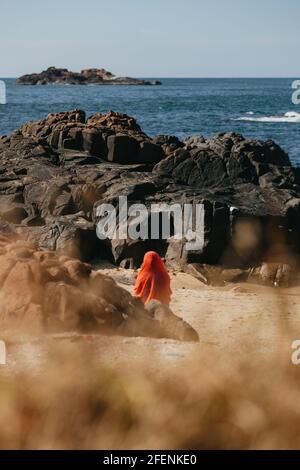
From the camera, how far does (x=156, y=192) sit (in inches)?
773

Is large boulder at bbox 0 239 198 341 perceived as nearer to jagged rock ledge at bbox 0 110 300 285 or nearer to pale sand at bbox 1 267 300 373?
pale sand at bbox 1 267 300 373

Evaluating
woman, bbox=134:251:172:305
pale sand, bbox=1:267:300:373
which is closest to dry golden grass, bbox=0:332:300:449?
pale sand, bbox=1:267:300:373

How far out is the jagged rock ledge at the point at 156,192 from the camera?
17500 millimetres

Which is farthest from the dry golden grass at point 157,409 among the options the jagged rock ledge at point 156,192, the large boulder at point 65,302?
the jagged rock ledge at point 156,192

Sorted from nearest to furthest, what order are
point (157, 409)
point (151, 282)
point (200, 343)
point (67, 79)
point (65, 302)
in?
1. point (157, 409)
2. point (200, 343)
3. point (65, 302)
4. point (151, 282)
5. point (67, 79)

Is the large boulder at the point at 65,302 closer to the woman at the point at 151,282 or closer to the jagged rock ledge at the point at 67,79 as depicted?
the woman at the point at 151,282

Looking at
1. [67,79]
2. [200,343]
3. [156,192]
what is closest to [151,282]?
[200,343]

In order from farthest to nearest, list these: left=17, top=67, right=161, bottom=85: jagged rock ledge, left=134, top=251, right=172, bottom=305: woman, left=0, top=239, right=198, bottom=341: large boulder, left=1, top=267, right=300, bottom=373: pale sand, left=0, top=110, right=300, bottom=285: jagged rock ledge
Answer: left=17, top=67, right=161, bottom=85: jagged rock ledge
left=0, top=110, right=300, bottom=285: jagged rock ledge
left=134, top=251, right=172, bottom=305: woman
left=0, top=239, right=198, bottom=341: large boulder
left=1, top=267, right=300, bottom=373: pale sand

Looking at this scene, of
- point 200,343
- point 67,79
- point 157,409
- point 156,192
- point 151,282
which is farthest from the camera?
point 67,79

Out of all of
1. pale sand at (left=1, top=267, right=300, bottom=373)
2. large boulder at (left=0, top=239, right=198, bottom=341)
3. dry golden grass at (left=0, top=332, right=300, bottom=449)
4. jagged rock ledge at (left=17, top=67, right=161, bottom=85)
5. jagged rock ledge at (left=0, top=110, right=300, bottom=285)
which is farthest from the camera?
jagged rock ledge at (left=17, top=67, right=161, bottom=85)

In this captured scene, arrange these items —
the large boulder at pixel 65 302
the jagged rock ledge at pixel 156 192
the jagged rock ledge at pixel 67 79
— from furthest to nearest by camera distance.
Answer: the jagged rock ledge at pixel 67 79 < the jagged rock ledge at pixel 156 192 < the large boulder at pixel 65 302

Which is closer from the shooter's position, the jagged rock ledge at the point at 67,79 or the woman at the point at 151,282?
the woman at the point at 151,282

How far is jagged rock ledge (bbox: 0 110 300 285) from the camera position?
57.4 feet

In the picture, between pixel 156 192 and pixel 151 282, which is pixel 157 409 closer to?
pixel 151 282
